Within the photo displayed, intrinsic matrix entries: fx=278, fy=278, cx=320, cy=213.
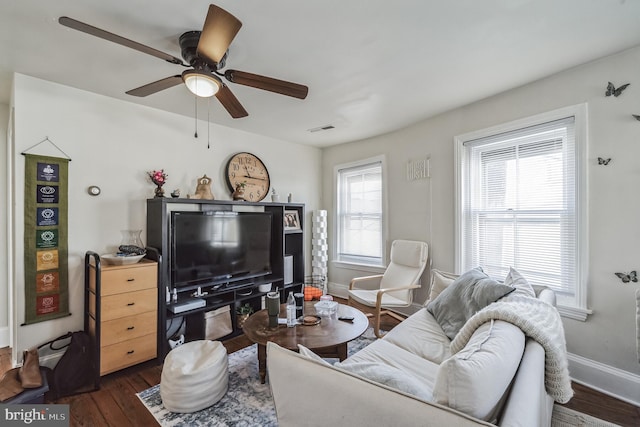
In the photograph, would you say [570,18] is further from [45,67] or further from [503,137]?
[45,67]

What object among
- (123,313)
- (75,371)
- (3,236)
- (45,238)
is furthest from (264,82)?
(3,236)

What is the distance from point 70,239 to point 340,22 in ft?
9.40

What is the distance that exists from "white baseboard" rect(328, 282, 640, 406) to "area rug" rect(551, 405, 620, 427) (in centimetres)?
42

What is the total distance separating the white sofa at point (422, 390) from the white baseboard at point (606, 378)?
1.58 meters

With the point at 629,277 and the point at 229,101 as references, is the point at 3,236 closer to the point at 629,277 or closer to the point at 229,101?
the point at 229,101

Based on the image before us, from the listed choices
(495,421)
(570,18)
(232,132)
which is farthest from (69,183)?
(570,18)

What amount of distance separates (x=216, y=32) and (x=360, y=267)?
3.64 metres

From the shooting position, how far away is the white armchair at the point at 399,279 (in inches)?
127

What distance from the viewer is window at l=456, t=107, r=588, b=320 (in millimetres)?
2340

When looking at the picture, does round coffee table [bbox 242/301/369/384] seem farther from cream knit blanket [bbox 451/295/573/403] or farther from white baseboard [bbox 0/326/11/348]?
white baseboard [bbox 0/326/11/348]

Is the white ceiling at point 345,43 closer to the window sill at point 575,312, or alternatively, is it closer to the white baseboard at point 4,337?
the window sill at point 575,312

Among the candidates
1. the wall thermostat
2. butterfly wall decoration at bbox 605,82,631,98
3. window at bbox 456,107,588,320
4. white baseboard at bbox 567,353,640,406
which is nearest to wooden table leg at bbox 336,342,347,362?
window at bbox 456,107,588,320

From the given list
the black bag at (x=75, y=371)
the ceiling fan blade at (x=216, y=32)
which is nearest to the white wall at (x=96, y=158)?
the black bag at (x=75, y=371)

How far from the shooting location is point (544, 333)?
4.25 ft
